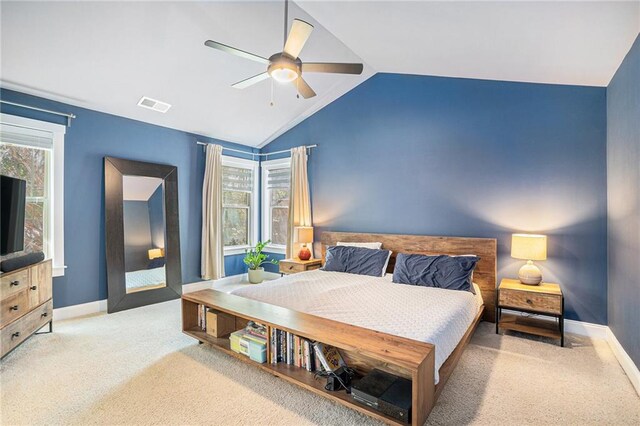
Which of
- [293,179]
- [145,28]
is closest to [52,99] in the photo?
[145,28]

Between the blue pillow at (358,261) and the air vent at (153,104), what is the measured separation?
2.95 metres

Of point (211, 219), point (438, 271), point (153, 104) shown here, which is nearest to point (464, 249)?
point (438, 271)

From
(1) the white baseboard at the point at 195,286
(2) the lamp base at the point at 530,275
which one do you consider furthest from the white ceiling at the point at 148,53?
(2) the lamp base at the point at 530,275

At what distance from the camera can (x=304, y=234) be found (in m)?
4.92

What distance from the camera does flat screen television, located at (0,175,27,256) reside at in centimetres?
272

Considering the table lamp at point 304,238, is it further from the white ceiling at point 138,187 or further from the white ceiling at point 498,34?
the white ceiling at point 498,34

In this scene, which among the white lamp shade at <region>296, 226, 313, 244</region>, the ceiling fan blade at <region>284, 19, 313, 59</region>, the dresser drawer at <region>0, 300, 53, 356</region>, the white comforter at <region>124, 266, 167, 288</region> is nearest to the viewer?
the ceiling fan blade at <region>284, 19, 313, 59</region>

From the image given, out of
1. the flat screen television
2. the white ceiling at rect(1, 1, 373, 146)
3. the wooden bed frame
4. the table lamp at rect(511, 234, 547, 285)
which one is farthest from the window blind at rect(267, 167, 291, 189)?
the table lamp at rect(511, 234, 547, 285)

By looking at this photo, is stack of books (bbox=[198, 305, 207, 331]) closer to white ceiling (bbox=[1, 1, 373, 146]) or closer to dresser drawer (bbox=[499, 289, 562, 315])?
white ceiling (bbox=[1, 1, 373, 146])

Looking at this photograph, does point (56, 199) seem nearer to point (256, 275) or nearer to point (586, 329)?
point (256, 275)

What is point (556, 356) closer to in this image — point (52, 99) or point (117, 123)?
point (117, 123)

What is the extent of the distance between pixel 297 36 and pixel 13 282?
3075mm

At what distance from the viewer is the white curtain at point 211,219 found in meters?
5.05

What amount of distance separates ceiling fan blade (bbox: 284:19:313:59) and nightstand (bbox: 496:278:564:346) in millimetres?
2973
